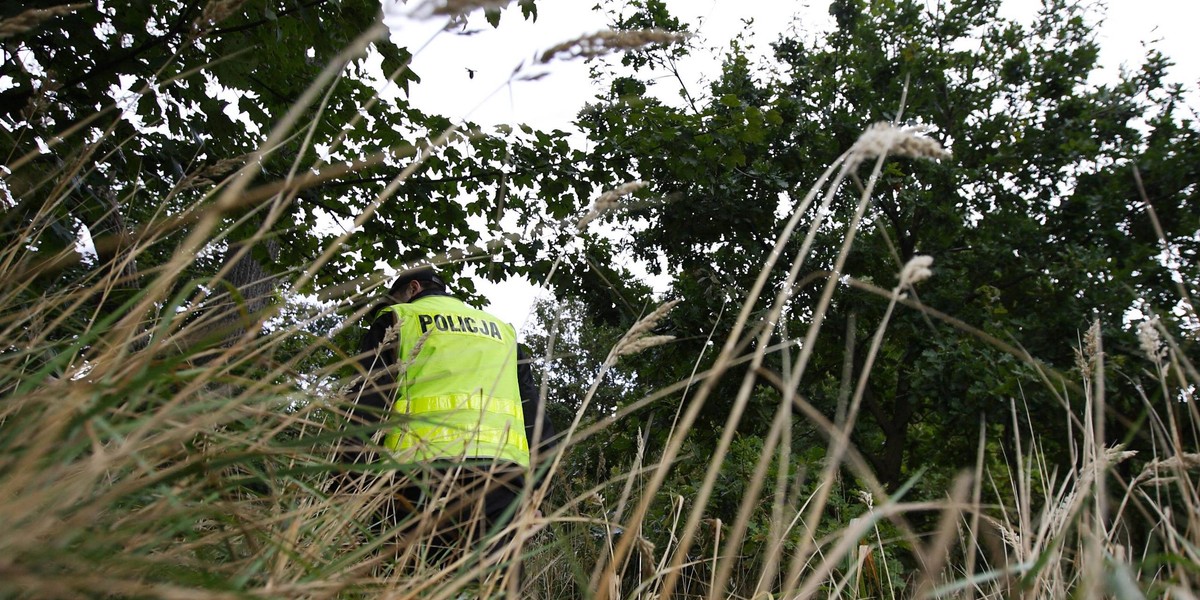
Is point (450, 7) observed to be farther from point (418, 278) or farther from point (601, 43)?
point (418, 278)

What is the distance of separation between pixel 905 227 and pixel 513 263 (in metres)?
6.98

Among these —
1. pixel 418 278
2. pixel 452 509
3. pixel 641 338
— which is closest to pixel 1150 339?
pixel 641 338

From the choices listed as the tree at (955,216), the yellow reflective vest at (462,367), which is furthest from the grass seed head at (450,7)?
the tree at (955,216)

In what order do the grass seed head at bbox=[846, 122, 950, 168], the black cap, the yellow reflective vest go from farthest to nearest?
the black cap, the yellow reflective vest, the grass seed head at bbox=[846, 122, 950, 168]

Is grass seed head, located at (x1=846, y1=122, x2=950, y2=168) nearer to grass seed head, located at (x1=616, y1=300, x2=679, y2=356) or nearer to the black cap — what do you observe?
grass seed head, located at (x1=616, y1=300, x2=679, y2=356)

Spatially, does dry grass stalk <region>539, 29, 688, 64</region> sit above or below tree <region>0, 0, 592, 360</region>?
below

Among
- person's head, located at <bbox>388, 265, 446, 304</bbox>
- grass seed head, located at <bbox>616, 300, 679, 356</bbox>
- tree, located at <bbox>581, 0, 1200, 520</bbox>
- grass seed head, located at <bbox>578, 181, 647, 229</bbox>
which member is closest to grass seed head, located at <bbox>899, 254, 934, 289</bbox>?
grass seed head, located at <bbox>616, 300, 679, 356</bbox>

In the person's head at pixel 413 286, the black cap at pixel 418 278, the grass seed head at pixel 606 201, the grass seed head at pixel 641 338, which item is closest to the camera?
the grass seed head at pixel 641 338

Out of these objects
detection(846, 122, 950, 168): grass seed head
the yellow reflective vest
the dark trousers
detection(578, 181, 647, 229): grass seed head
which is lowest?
the dark trousers

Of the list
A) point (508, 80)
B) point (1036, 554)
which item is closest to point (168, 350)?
point (508, 80)

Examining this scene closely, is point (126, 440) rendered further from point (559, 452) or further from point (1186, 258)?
point (1186, 258)

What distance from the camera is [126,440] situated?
2.84 ft

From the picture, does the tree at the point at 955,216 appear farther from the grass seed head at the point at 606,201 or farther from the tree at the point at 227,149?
the grass seed head at the point at 606,201

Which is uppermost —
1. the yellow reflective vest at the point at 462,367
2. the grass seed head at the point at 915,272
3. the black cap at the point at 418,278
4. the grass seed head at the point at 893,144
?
the black cap at the point at 418,278
